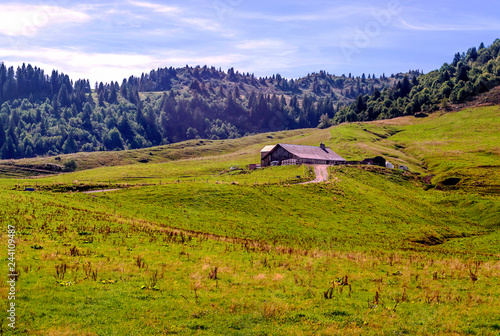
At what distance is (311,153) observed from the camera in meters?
126

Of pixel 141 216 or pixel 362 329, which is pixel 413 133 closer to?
pixel 141 216

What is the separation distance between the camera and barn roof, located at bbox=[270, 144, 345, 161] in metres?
122

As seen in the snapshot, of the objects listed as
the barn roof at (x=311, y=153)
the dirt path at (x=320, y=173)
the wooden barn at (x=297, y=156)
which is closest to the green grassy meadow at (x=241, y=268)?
the dirt path at (x=320, y=173)

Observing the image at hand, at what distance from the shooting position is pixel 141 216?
167ft

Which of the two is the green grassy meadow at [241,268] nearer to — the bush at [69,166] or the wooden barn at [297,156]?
the wooden barn at [297,156]

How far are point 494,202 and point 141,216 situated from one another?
6711cm

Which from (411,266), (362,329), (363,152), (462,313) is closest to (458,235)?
(411,266)

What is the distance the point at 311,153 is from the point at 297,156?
848 centimetres

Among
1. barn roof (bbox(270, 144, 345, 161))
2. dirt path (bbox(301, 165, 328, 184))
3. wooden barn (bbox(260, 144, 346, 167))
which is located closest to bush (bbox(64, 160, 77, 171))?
wooden barn (bbox(260, 144, 346, 167))

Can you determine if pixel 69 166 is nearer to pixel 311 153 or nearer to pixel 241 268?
pixel 311 153

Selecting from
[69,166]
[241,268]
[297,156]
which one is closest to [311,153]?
[297,156]

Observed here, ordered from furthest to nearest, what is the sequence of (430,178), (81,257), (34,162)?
(34,162) → (430,178) → (81,257)

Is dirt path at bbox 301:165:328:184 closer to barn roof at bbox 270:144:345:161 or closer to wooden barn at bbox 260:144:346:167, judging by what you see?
wooden barn at bbox 260:144:346:167

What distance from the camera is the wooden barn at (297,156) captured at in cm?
11894
